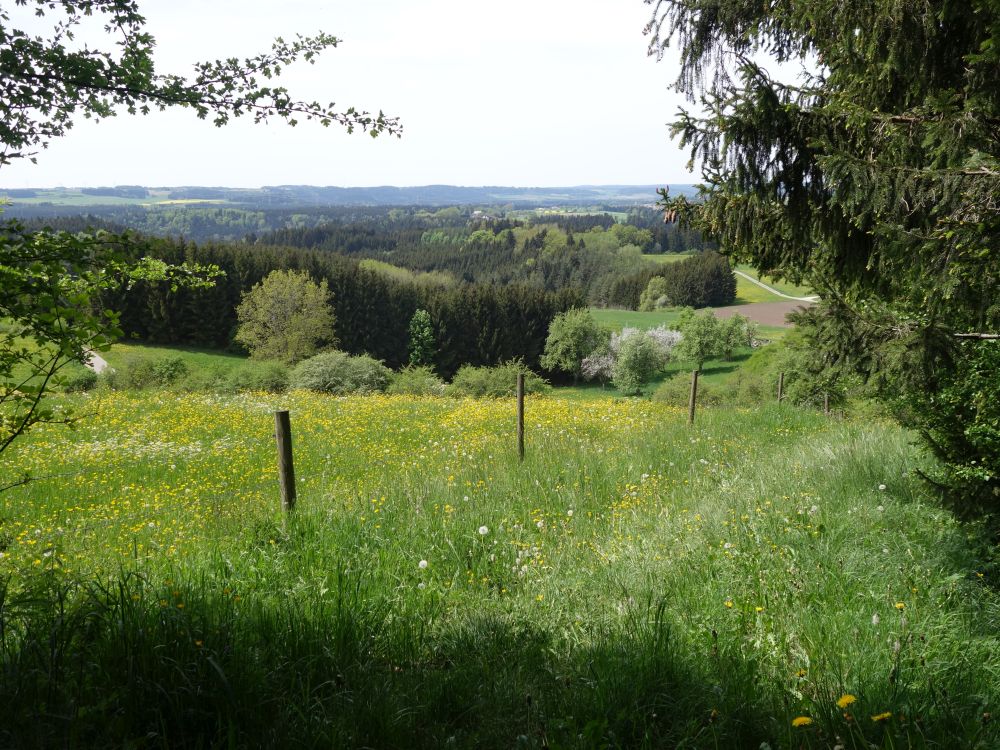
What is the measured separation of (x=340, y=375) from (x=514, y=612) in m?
27.3

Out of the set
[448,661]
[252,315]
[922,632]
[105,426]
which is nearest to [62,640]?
[448,661]

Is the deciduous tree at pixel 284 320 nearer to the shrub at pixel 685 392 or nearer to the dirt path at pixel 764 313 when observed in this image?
the shrub at pixel 685 392

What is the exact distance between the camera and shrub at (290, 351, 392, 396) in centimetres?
2917

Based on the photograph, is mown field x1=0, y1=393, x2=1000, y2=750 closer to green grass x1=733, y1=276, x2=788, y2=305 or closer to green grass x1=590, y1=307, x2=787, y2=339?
green grass x1=590, y1=307, x2=787, y2=339

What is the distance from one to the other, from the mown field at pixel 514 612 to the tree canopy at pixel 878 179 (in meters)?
1.52

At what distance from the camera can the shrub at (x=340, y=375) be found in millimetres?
29172

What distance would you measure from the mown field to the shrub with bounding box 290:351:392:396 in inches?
836

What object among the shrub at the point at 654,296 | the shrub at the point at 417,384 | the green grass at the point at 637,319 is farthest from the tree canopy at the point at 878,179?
the shrub at the point at 654,296

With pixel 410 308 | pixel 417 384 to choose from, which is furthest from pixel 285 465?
pixel 410 308

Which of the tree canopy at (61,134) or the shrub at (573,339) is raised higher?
the tree canopy at (61,134)

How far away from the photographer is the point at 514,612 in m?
4.12

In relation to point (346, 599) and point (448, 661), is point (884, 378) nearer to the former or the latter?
point (448, 661)

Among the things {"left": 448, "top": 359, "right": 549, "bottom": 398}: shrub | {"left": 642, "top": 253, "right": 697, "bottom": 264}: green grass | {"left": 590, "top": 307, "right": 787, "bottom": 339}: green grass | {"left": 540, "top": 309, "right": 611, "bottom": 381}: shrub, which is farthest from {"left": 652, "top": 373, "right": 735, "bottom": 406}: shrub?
{"left": 642, "top": 253, "right": 697, "bottom": 264}: green grass

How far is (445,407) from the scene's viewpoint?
57.4ft
